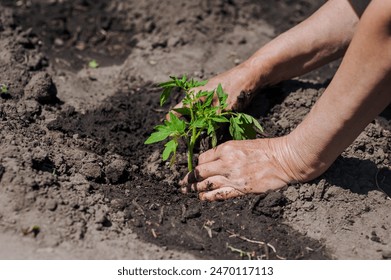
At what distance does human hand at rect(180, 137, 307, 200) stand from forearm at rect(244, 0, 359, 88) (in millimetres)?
607

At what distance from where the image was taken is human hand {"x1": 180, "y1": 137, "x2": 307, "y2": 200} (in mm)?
3797

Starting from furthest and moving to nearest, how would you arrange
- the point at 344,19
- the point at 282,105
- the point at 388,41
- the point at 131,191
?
the point at 282,105, the point at 344,19, the point at 131,191, the point at 388,41

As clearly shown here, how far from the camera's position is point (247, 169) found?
3.82m

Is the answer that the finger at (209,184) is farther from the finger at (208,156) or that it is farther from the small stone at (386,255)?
the small stone at (386,255)

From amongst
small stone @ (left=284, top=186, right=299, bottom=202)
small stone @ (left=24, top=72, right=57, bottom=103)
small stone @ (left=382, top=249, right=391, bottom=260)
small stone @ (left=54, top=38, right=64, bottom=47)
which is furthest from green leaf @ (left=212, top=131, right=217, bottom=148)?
small stone @ (left=54, top=38, right=64, bottom=47)

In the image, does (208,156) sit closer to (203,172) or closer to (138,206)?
(203,172)

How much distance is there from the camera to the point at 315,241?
11.7 ft

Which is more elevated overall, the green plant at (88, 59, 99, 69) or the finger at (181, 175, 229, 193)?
the green plant at (88, 59, 99, 69)

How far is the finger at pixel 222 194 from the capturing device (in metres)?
3.82

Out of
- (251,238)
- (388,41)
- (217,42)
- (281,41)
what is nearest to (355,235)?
(251,238)

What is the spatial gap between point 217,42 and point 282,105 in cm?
122

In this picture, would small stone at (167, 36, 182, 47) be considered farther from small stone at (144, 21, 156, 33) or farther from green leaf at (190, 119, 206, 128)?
green leaf at (190, 119, 206, 128)

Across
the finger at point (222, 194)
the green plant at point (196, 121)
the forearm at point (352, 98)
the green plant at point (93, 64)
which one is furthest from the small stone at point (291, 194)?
the green plant at point (93, 64)

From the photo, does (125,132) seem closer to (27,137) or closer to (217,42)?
(27,137)
